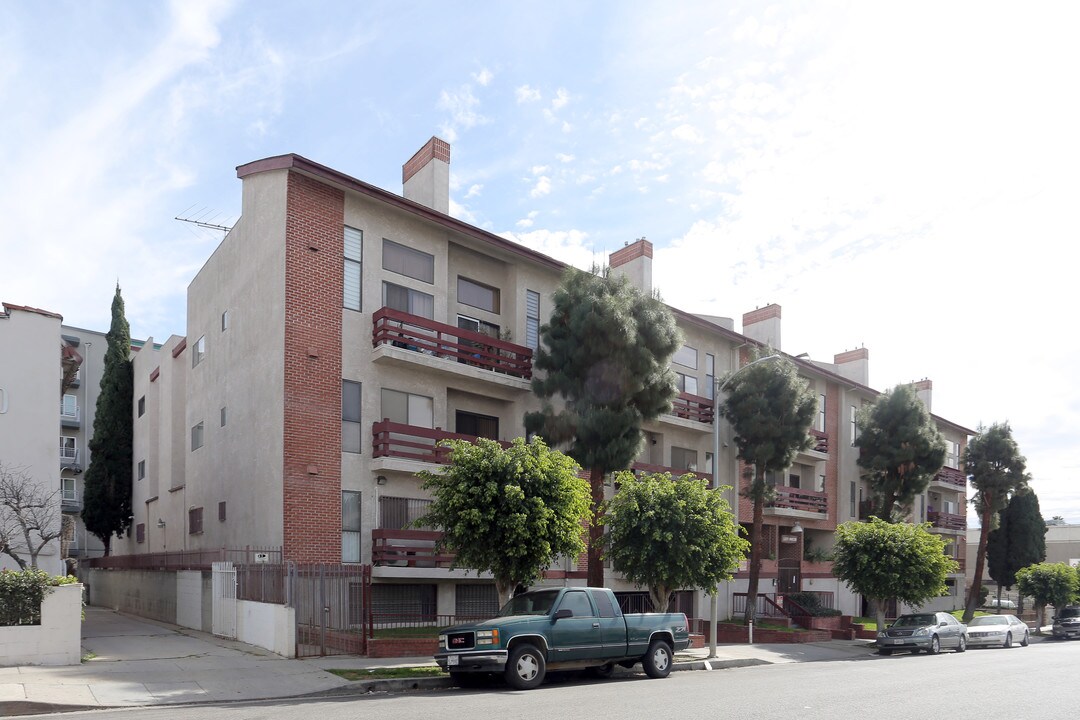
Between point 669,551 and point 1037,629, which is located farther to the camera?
point 1037,629

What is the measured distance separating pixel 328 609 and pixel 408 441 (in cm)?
666

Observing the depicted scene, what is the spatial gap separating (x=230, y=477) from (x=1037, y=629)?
41461mm

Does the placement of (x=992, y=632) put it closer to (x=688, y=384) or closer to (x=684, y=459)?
(x=684, y=459)

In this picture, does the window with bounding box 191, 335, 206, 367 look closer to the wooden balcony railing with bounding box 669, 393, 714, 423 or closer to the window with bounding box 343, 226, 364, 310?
the window with bounding box 343, 226, 364, 310

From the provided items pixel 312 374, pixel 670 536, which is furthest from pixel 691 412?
pixel 312 374

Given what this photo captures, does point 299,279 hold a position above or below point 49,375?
above

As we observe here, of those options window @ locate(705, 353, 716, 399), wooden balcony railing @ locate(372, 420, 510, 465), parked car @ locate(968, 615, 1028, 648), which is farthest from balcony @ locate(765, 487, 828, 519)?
wooden balcony railing @ locate(372, 420, 510, 465)

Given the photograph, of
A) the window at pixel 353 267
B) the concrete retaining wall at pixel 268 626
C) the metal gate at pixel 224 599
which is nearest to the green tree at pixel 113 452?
the metal gate at pixel 224 599

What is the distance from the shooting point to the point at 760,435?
111ft

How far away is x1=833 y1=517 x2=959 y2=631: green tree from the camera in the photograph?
108ft

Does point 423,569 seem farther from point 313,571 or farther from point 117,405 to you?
point 117,405

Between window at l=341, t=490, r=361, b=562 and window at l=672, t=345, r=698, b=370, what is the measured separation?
49.5 feet

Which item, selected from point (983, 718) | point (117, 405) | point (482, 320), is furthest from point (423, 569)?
point (117, 405)

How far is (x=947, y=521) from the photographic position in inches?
2111
